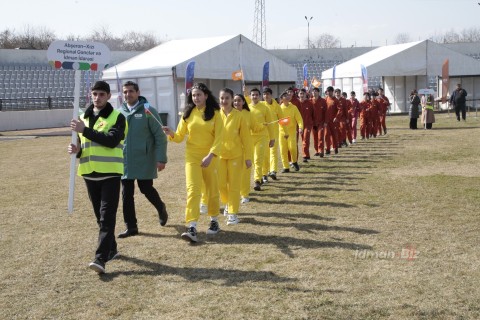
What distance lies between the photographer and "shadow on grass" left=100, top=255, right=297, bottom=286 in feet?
17.6

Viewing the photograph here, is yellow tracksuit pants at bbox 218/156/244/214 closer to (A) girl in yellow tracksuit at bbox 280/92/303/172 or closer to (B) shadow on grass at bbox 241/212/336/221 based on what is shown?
(B) shadow on grass at bbox 241/212/336/221

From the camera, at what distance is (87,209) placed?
9.24 metres

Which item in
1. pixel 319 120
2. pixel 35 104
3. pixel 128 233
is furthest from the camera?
pixel 35 104

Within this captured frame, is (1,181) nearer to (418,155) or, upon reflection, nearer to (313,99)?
(313,99)

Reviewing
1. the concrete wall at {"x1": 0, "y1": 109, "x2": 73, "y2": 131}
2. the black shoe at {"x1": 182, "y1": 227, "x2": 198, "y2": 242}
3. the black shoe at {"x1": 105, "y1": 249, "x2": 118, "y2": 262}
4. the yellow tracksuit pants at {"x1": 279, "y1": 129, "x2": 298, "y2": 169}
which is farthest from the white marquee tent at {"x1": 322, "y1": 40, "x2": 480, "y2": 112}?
the black shoe at {"x1": 105, "y1": 249, "x2": 118, "y2": 262}

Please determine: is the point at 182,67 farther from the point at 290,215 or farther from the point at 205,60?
the point at 290,215

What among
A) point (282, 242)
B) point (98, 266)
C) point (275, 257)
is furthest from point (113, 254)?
point (282, 242)

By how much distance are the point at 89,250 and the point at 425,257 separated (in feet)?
11.5

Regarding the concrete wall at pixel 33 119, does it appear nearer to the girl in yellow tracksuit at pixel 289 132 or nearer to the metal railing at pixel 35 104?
the metal railing at pixel 35 104

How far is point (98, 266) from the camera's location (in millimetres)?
5621

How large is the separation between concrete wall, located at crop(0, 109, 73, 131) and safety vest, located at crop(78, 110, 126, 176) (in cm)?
3131

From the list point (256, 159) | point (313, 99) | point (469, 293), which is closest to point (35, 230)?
point (256, 159)

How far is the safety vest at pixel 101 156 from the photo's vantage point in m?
5.83

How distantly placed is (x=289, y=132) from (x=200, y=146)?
5563 millimetres
